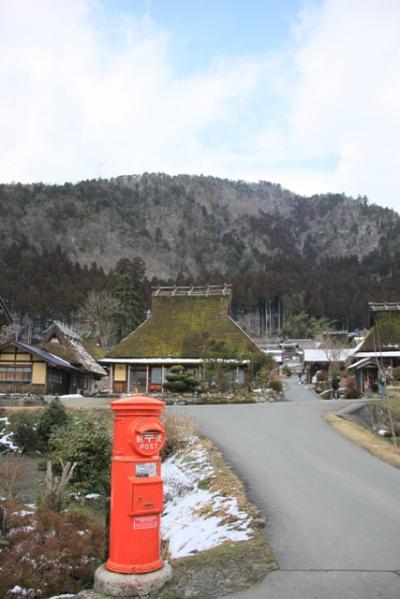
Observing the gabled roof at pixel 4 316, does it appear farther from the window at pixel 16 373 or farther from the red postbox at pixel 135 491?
the red postbox at pixel 135 491

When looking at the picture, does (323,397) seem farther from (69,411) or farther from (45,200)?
(45,200)

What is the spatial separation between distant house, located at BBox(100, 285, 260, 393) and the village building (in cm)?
756

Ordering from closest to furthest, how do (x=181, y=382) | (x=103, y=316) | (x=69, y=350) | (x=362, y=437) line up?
(x=362, y=437) < (x=181, y=382) < (x=69, y=350) < (x=103, y=316)

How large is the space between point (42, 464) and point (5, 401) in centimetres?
1423

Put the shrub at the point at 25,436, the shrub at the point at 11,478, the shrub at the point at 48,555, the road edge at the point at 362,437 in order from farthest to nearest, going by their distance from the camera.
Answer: the shrub at the point at 25,436 → the road edge at the point at 362,437 → the shrub at the point at 11,478 → the shrub at the point at 48,555

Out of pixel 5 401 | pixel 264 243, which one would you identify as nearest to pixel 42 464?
pixel 5 401

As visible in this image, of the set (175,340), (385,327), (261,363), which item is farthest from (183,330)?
(385,327)

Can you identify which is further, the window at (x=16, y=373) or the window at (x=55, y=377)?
the window at (x=55, y=377)

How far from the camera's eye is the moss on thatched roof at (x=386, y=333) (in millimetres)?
40438

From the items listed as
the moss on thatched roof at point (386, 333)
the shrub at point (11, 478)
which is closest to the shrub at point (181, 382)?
the moss on thatched roof at point (386, 333)

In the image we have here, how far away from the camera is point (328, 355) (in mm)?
57344

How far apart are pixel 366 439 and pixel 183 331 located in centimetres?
2607

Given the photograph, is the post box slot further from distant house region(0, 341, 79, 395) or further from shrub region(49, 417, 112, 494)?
distant house region(0, 341, 79, 395)

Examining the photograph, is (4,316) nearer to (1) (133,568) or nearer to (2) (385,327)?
(1) (133,568)
